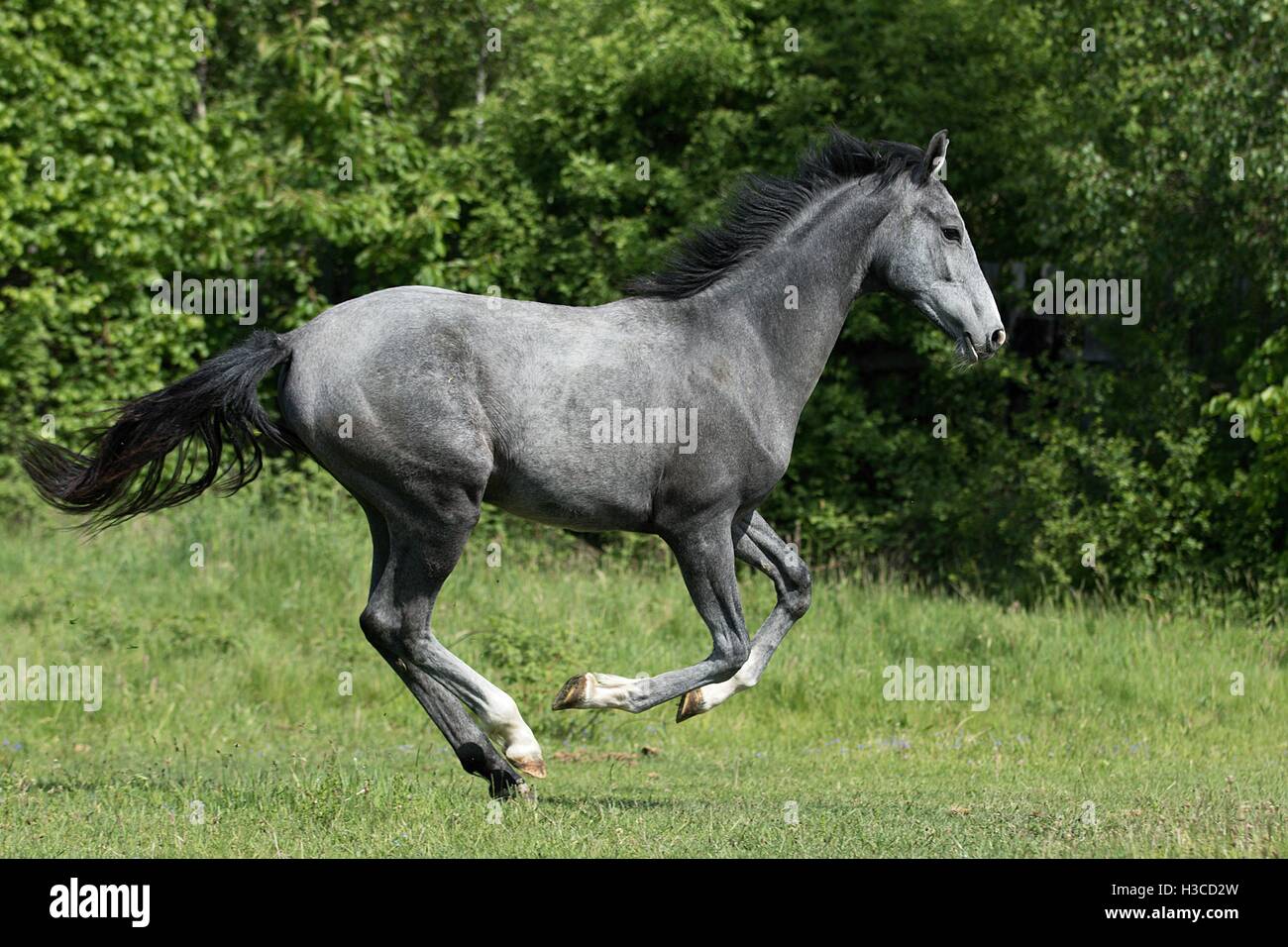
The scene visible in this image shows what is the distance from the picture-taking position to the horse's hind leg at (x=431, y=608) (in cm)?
595

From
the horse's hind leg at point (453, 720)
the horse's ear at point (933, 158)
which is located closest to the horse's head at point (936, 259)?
the horse's ear at point (933, 158)

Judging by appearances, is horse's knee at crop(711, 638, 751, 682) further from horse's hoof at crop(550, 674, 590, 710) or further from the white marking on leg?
horse's hoof at crop(550, 674, 590, 710)

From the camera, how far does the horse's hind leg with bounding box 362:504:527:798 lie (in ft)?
20.5

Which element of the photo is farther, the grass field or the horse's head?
the horse's head

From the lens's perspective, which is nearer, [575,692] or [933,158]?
[575,692]

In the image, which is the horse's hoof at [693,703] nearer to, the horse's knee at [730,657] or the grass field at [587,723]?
the horse's knee at [730,657]

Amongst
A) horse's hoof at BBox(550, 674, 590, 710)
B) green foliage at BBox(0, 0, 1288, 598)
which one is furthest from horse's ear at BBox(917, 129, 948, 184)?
green foliage at BBox(0, 0, 1288, 598)

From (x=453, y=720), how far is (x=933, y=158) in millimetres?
3083

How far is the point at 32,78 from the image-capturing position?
44.8 feet

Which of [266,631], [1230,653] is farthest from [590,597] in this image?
[1230,653]

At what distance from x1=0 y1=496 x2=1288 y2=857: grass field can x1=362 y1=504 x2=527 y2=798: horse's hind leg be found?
14 cm

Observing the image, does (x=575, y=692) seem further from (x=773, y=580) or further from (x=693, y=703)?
(x=773, y=580)

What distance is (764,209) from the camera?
663cm

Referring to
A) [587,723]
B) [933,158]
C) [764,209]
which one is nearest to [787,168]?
[587,723]
